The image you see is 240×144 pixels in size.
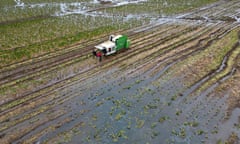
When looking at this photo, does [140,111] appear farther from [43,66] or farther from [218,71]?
[43,66]

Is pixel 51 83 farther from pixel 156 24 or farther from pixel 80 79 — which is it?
pixel 156 24

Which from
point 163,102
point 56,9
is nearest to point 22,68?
point 163,102

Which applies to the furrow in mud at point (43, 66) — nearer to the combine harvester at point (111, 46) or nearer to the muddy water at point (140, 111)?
the combine harvester at point (111, 46)

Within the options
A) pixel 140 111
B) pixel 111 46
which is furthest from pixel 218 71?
pixel 111 46

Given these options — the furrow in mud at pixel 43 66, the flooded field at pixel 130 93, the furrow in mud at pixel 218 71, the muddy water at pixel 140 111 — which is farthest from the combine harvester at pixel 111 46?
the furrow in mud at pixel 218 71

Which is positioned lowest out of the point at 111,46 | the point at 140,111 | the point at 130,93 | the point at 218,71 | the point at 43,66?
the point at 140,111

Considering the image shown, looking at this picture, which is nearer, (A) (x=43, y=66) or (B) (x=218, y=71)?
(B) (x=218, y=71)
